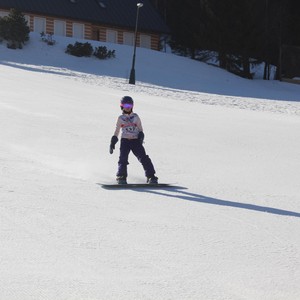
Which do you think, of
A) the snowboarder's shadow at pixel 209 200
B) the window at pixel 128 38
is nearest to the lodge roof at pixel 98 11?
the window at pixel 128 38

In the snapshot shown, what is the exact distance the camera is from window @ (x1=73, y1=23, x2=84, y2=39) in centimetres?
5191

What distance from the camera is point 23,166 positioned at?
9.97 meters

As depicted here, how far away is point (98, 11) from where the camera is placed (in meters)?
52.7

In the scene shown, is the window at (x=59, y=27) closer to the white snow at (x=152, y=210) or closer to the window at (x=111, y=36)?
the window at (x=111, y=36)

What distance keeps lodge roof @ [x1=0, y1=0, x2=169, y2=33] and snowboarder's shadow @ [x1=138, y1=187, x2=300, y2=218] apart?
40.5 metres

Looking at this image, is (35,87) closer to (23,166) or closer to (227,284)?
(23,166)

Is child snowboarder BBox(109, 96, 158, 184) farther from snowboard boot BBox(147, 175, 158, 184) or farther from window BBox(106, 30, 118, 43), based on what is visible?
window BBox(106, 30, 118, 43)

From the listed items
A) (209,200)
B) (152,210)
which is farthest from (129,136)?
(152,210)

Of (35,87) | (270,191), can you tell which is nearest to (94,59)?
(35,87)

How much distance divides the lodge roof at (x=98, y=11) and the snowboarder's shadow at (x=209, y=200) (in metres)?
40.5

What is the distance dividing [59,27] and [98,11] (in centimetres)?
371

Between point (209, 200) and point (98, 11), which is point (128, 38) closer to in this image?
point (98, 11)

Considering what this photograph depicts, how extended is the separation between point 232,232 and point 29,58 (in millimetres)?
31993

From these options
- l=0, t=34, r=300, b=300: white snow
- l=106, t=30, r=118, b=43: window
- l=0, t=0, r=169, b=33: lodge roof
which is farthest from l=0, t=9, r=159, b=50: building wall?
l=0, t=34, r=300, b=300: white snow
